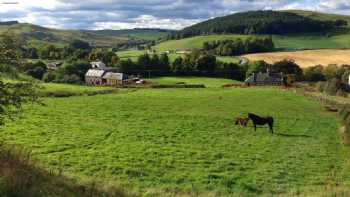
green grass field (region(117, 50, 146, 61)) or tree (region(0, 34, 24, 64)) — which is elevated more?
tree (region(0, 34, 24, 64))

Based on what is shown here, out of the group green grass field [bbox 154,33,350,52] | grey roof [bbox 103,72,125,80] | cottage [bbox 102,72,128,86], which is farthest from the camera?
green grass field [bbox 154,33,350,52]

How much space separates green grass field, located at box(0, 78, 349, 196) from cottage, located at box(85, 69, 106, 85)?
186 ft

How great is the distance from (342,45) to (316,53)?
21.6 meters

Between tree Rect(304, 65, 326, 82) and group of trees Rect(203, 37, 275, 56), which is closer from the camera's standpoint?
tree Rect(304, 65, 326, 82)

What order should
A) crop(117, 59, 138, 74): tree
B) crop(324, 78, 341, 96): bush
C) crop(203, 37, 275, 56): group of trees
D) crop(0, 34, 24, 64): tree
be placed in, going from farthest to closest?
crop(203, 37, 275, 56): group of trees
crop(117, 59, 138, 74): tree
crop(324, 78, 341, 96): bush
crop(0, 34, 24, 64): tree

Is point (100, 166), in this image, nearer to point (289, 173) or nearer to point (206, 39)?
point (289, 173)

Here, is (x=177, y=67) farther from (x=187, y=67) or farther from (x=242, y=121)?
(x=242, y=121)

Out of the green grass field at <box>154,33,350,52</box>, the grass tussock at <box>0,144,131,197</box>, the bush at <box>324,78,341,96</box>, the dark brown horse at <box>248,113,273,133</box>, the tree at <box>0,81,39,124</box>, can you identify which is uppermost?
the green grass field at <box>154,33,350,52</box>

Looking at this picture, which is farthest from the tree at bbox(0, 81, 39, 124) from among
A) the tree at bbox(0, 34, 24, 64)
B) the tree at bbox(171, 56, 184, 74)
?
the tree at bbox(171, 56, 184, 74)

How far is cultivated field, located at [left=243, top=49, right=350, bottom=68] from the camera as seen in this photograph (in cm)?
11831

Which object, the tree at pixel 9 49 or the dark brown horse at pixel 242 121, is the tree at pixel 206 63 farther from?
the tree at pixel 9 49

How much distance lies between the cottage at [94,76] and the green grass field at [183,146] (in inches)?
2235

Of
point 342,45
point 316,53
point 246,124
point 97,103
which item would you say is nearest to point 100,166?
point 246,124

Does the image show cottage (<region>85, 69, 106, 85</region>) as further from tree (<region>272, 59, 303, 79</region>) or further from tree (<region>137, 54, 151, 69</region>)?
tree (<region>272, 59, 303, 79</region>)
